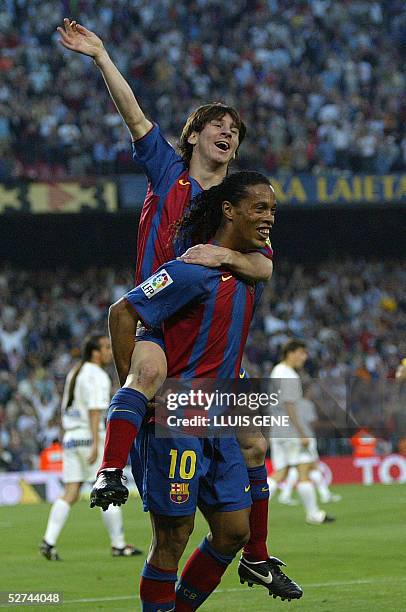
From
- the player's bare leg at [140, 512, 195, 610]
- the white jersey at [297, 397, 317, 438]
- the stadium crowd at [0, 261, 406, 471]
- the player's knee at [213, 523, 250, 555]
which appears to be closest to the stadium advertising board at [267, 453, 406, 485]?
the stadium crowd at [0, 261, 406, 471]

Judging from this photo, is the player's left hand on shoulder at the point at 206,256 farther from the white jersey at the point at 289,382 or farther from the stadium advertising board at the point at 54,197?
the stadium advertising board at the point at 54,197

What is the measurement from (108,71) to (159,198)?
2.27ft

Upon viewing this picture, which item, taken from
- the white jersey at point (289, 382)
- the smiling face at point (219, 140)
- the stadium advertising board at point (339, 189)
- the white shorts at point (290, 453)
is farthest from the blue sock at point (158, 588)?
the stadium advertising board at point (339, 189)

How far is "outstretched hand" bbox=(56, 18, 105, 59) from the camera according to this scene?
6.17 m

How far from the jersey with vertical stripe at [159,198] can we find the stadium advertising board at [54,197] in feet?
58.8

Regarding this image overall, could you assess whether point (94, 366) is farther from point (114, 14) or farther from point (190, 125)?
point (114, 14)

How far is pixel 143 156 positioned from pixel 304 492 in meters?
8.83

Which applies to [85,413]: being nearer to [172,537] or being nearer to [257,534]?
[257,534]

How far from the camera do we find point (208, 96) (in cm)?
2709

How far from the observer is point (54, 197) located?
2417 cm

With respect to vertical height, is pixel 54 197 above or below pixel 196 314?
below

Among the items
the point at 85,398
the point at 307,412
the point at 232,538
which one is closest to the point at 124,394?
the point at 232,538

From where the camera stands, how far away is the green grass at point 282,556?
27.5 feet

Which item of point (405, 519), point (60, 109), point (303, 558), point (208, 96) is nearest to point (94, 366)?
point (303, 558)
